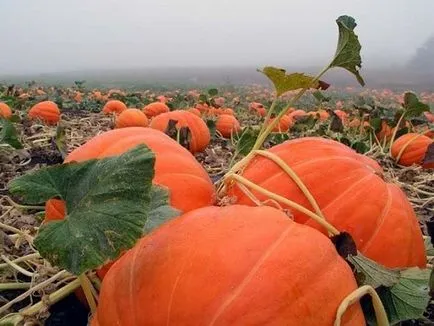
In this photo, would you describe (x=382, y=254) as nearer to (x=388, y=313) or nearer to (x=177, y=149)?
(x=388, y=313)

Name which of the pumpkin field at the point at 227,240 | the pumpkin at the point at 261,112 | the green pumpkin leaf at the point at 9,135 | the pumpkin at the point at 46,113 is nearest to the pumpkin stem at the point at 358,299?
the pumpkin field at the point at 227,240

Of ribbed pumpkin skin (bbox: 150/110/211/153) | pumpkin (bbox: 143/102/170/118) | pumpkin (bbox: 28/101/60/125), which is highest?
ribbed pumpkin skin (bbox: 150/110/211/153)

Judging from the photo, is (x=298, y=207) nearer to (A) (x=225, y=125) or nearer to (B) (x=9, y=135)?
(B) (x=9, y=135)

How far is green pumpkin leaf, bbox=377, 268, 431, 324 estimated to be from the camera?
4.28 ft

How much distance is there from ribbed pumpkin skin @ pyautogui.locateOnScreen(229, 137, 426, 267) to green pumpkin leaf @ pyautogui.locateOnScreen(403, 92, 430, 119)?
2.67m

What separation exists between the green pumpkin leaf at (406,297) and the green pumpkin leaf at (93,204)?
1.87 ft

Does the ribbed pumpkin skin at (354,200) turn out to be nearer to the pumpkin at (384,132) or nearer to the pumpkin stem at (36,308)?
the pumpkin stem at (36,308)

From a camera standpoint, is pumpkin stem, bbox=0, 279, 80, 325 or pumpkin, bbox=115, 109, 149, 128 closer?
pumpkin stem, bbox=0, 279, 80, 325

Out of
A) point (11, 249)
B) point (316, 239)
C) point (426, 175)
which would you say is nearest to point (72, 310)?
point (11, 249)

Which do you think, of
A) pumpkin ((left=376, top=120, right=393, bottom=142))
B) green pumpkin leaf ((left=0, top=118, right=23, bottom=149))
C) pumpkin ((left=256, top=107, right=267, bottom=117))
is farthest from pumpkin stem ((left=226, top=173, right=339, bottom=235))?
pumpkin ((left=256, top=107, right=267, bottom=117))

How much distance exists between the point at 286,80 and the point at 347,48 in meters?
0.19

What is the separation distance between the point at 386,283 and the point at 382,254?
27 centimetres

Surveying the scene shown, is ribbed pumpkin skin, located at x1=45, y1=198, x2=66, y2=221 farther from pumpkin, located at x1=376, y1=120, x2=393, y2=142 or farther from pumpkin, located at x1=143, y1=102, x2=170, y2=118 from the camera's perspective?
pumpkin, located at x1=143, y1=102, x2=170, y2=118

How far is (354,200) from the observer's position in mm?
1567
